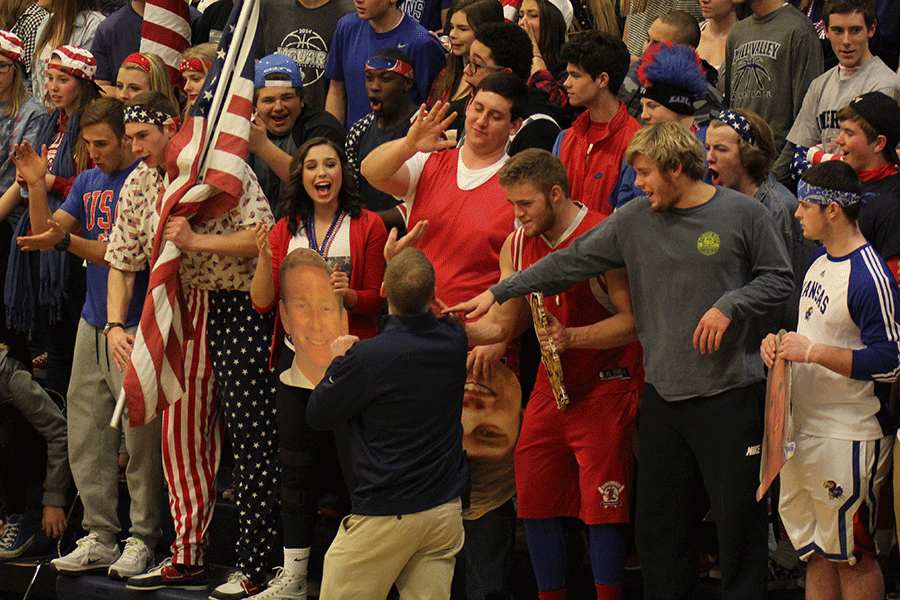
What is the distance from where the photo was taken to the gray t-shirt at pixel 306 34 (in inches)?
258

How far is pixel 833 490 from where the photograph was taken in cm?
386

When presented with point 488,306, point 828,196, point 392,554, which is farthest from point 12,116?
point 828,196

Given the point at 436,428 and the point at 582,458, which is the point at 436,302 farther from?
the point at 582,458

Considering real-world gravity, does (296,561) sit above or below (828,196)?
below

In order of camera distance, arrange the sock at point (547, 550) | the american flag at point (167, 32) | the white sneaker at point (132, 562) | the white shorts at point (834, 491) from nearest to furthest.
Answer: the white shorts at point (834, 491)
the sock at point (547, 550)
the white sneaker at point (132, 562)
the american flag at point (167, 32)

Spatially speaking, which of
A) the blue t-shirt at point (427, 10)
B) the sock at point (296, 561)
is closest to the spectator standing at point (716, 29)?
the blue t-shirt at point (427, 10)

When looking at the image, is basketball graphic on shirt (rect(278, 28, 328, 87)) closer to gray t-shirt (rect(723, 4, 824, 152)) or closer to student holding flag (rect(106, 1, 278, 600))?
student holding flag (rect(106, 1, 278, 600))

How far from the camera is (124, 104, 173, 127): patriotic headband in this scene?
4812mm

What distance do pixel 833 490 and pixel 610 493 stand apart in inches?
31.1

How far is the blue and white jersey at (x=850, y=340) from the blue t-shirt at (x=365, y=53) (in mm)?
2739

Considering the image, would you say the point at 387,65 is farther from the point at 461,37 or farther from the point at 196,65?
the point at 196,65

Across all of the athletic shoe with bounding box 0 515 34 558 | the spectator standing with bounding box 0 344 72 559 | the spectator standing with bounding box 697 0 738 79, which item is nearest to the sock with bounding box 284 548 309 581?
the spectator standing with bounding box 0 344 72 559

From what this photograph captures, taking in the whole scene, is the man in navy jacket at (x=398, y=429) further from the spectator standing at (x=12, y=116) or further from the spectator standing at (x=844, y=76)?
the spectator standing at (x=12, y=116)

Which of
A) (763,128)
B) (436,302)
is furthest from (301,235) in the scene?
(763,128)
